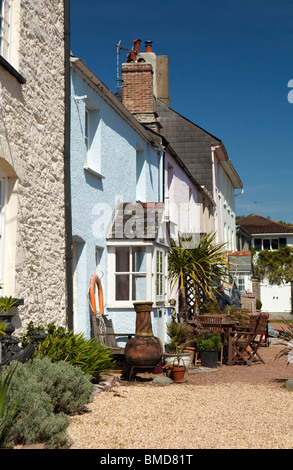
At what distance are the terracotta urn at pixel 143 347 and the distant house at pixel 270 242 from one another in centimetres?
3070

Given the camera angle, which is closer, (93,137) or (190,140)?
(93,137)

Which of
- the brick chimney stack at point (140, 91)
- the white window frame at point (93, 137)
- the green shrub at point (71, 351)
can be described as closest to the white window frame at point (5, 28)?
the white window frame at point (93, 137)

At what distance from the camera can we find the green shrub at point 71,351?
7.23 m

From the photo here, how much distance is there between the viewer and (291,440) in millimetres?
5488

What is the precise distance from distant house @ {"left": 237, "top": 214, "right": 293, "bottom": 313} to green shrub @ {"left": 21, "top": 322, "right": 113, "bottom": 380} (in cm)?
3202

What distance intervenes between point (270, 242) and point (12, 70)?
40439 mm

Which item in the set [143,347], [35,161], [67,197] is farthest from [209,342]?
[35,161]

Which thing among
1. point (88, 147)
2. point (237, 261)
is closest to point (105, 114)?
point (88, 147)

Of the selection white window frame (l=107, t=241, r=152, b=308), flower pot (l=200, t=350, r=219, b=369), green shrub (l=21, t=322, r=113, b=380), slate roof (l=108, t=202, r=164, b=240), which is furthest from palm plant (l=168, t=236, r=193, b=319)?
green shrub (l=21, t=322, r=113, b=380)

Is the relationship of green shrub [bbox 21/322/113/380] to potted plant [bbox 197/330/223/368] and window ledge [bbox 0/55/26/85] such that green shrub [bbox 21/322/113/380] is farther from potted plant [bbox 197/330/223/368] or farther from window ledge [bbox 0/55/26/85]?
potted plant [bbox 197/330/223/368]

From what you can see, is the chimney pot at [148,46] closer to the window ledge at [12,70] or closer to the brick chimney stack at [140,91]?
the brick chimney stack at [140,91]

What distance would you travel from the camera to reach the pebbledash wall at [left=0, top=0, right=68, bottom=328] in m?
7.25

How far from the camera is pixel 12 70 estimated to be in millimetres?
7152

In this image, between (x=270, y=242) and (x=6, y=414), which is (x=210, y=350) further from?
(x=270, y=242)
